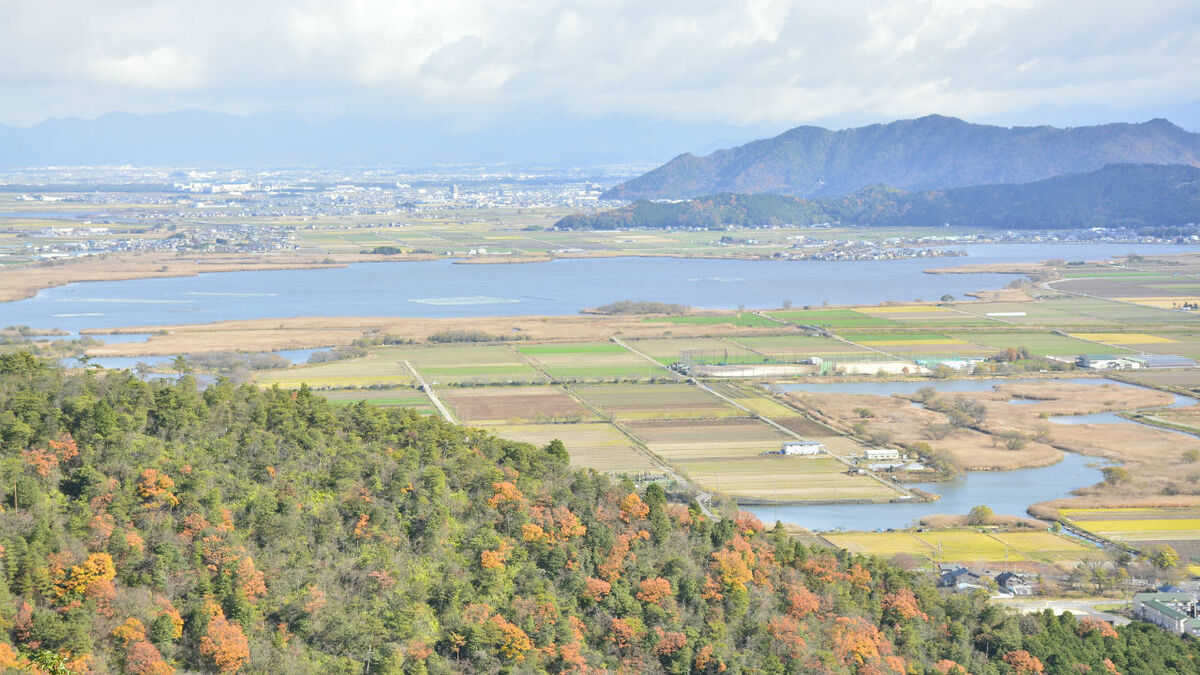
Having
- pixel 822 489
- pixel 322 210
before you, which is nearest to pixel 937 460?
pixel 822 489

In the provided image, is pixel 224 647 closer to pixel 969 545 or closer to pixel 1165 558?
pixel 969 545

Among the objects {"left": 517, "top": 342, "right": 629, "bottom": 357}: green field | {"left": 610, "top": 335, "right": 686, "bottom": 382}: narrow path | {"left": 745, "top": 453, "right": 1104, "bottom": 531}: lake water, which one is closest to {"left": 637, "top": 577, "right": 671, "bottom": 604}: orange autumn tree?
{"left": 745, "top": 453, "right": 1104, "bottom": 531}: lake water

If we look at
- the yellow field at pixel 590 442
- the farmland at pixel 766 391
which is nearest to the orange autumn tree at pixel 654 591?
the farmland at pixel 766 391

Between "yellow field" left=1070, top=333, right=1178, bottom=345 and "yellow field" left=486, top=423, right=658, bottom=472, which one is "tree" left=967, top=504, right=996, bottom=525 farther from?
"yellow field" left=1070, top=333, right=1178, bottom=345

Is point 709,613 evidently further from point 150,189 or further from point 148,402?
point 150,189

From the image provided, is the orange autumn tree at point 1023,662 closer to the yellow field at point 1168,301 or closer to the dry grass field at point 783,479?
the dry grass field at point 783,479

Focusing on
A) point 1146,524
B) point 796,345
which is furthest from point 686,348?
point 1146,524
